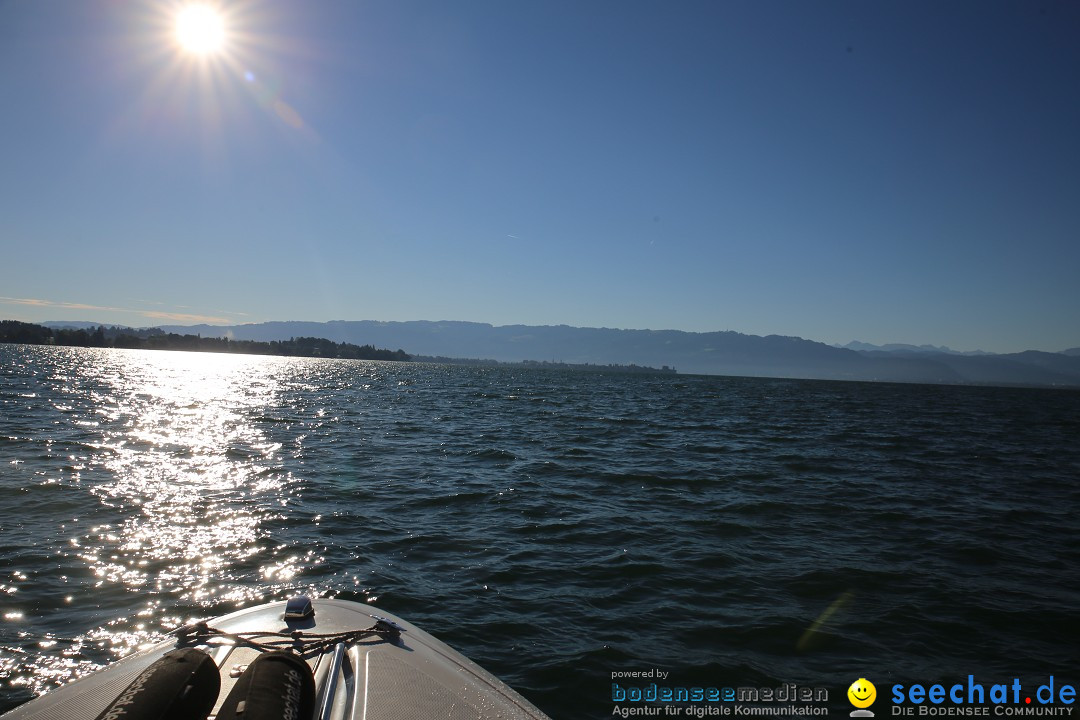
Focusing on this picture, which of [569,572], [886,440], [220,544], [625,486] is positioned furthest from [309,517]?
[886,440]

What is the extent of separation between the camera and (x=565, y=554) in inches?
412

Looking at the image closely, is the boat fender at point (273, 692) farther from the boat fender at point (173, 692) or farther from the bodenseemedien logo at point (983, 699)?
the bodenseemedien logo at point (983, 699)

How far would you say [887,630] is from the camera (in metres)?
7.86

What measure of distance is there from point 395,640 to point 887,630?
6.83 metres

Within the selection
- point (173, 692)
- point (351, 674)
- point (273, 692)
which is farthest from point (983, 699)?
point (173, 692)

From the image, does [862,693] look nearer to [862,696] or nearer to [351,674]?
[862,696]

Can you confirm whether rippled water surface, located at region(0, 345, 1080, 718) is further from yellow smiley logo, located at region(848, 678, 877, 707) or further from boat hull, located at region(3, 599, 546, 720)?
boat hull, located at region(3, 599, 546, 720)

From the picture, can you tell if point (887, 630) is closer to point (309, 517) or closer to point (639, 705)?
point (639, 705)

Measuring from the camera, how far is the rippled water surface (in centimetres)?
704

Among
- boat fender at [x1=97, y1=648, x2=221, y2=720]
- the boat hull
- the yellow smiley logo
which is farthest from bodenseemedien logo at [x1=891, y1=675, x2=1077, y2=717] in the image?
boat fender at [x1=97, y1=648, x2=221, y2=720]

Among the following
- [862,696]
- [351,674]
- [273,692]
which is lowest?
[862,696]

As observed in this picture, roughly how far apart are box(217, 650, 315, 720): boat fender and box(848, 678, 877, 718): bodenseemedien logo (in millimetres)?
5615

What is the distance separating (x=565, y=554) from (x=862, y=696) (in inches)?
205

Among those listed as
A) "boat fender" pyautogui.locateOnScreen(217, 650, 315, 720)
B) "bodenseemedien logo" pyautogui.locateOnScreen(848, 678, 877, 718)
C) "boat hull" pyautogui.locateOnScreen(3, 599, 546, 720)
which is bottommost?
"bodenseemedien logo" pyautogui.locateOnScreen(848, 678, 877, 718)
